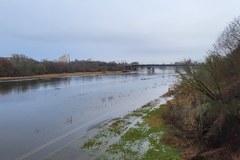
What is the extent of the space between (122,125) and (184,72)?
7.16 metres

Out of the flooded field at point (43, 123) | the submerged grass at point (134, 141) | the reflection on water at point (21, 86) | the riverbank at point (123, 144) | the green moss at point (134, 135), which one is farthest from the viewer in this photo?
the reflection on water at point (21, 86)

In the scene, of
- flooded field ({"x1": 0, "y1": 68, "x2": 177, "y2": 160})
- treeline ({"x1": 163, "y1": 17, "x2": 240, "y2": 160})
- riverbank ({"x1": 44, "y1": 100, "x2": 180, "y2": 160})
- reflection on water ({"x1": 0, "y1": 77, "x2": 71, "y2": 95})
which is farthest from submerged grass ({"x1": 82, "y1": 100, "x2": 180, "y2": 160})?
reflection on water ({"x1": 0, "y1": 77, "x2": 71, "y2": 95})

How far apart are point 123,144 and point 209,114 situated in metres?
5.49

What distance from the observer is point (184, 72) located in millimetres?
30281

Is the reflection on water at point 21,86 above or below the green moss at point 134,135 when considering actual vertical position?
below

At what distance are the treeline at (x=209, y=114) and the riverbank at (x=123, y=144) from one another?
4.05 ft

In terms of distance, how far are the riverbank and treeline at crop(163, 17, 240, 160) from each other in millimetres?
1234

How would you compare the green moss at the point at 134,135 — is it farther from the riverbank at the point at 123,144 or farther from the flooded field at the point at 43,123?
the flooded field at the point at 43,123

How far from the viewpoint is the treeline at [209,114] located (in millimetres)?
16744

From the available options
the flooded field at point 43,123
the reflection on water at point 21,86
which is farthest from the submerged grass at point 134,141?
the reflection on water at point 21,86

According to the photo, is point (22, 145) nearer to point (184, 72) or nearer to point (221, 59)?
point (184, 72)

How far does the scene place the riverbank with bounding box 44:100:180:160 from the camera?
18750mm

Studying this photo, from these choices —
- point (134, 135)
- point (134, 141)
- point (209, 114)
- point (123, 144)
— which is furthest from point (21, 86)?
point (209, 114)

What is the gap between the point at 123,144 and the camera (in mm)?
21266
